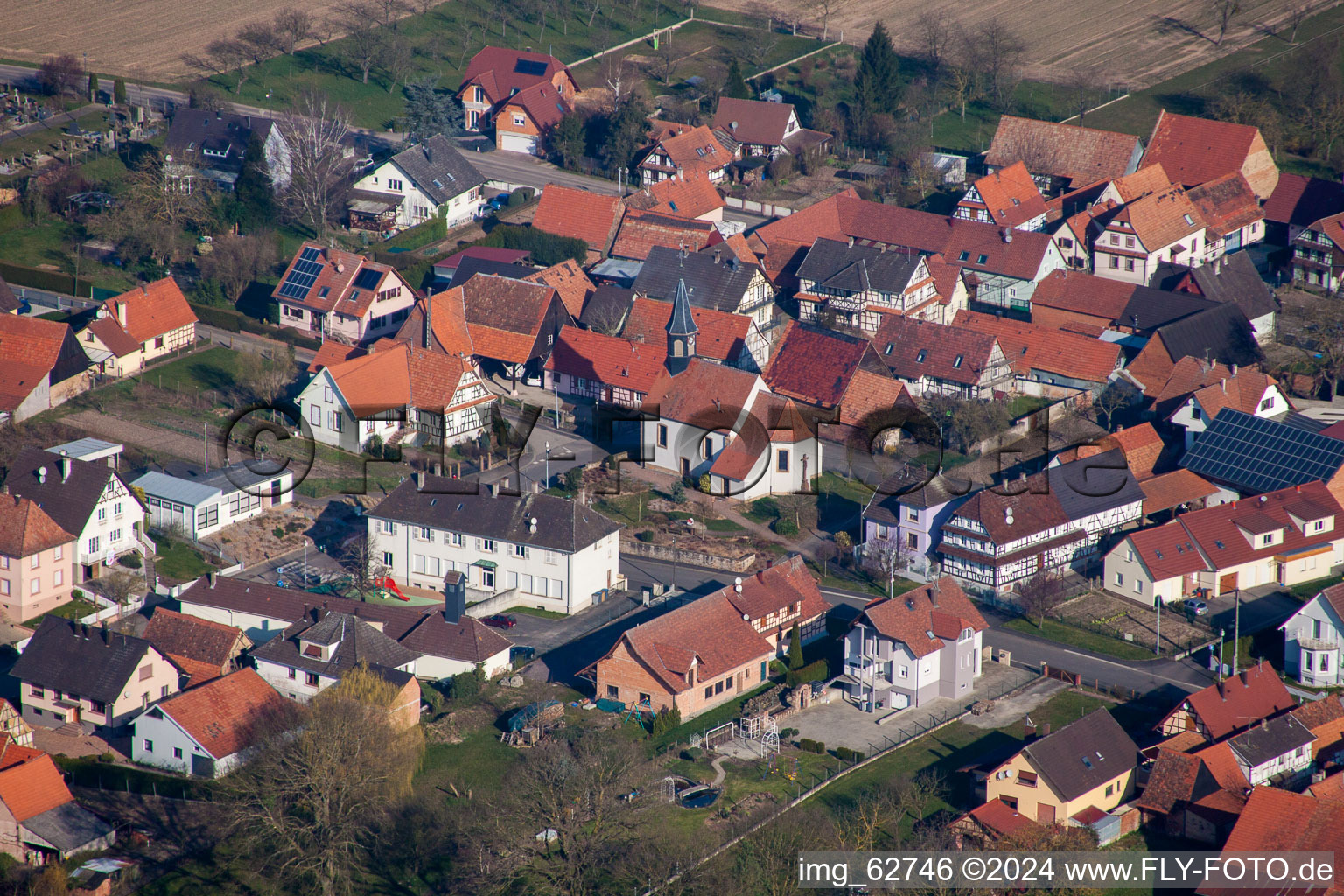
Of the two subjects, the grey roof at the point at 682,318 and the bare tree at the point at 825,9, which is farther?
the bare tree at the point at 825,9

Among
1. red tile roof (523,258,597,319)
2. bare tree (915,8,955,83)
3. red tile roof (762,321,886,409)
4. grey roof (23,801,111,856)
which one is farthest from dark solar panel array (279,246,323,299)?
bare tree (915,8,955,83)

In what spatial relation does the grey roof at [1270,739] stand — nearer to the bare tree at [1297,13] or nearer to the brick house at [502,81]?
the brick house at [502,81]

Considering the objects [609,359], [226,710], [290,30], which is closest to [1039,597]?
[609,359]

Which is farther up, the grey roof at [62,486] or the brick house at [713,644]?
the grey roof at [62,486]

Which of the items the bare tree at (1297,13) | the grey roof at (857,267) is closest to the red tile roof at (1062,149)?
the grey roof at (857,267)

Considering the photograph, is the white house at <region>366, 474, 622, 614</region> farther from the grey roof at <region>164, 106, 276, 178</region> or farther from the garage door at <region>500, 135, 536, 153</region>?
the garage door at <region>500, 135, 536, 153</region>

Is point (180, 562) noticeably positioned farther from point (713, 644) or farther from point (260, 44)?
point (260, 44)
